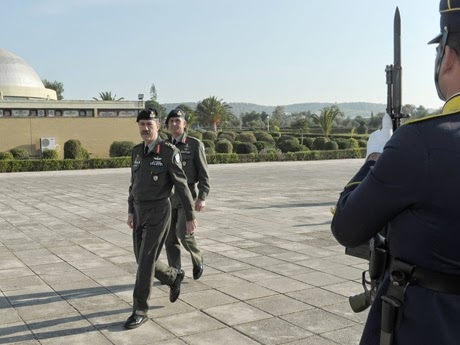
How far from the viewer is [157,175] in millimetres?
4461

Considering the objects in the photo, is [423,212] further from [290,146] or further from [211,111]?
[211,111]

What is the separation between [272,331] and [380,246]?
2.67m

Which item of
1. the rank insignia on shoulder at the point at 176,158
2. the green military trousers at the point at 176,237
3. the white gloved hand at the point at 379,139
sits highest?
the white gloved hand at the point at 379,139

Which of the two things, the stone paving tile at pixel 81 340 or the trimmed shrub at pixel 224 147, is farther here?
the trimmed shrub at pixel 224 147

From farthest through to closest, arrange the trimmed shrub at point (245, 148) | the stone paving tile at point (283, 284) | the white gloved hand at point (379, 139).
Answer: the trimmed shrub at point (245, 148) < the stone paving tile at point (283, 284) < the white gloved hand at point (379, 139)

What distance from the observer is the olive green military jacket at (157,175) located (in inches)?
174

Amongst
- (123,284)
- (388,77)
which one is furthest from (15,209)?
(388,77)

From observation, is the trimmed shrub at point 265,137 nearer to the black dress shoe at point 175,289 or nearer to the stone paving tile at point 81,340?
the black dress shoe at point 175,289

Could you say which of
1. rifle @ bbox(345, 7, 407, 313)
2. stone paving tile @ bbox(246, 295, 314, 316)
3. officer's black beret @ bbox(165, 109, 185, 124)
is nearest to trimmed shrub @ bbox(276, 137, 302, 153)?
officer's black beret @ bbox(165, 109, 185, 124)

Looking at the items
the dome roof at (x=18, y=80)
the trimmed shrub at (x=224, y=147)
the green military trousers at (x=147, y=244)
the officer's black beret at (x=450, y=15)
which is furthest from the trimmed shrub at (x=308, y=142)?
the officer's black beret at (x=450, y=15)

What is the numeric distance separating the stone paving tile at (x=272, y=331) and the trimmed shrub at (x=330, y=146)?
30.3m

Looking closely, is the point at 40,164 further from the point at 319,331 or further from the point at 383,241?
the point at 383,241

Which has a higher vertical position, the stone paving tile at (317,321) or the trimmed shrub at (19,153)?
the trimmed shrub at (19,153)

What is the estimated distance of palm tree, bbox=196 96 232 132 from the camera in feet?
179
